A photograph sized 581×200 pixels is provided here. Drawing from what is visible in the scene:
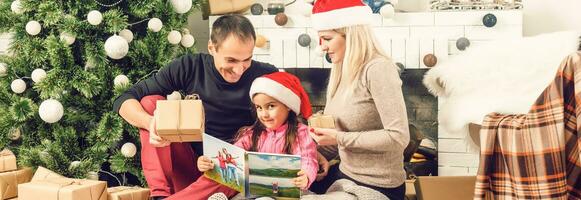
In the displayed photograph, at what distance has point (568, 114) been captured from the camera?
1422mm

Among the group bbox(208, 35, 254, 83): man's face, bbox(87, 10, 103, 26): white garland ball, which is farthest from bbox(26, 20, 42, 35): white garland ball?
bbox(208, 35, 254, 83): man's face

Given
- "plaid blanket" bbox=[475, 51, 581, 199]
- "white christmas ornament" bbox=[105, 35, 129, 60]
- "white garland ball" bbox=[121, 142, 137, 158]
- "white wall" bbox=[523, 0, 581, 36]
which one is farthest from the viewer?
"white wall" bbox=[523, 0, 581, 36]

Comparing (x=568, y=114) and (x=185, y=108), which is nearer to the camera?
(x=568, y=114)

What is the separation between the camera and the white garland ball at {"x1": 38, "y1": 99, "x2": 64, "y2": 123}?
87.6 inches

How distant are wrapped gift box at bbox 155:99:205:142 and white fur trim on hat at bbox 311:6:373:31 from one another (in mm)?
466

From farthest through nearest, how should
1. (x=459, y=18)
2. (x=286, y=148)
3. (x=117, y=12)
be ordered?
1. (x=459, y=18)
2. (x=117, y=12)
3. (x=286, y=148)

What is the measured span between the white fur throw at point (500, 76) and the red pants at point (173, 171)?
772mm

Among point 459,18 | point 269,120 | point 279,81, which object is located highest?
point 459,18

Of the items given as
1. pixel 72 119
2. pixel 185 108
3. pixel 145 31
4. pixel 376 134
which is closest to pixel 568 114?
pixel 376 134

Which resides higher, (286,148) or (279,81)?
(279,81)

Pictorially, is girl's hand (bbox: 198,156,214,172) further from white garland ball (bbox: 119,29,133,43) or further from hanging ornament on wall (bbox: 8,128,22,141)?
hanging ornament on wall (bbox: 8,128,22,141)

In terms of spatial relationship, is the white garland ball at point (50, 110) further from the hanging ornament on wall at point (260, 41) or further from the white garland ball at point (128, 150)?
the hanging ornament on wall at point (260, 41)

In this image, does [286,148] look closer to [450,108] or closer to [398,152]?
[398,152]

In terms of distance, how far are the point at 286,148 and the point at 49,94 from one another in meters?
1.00
